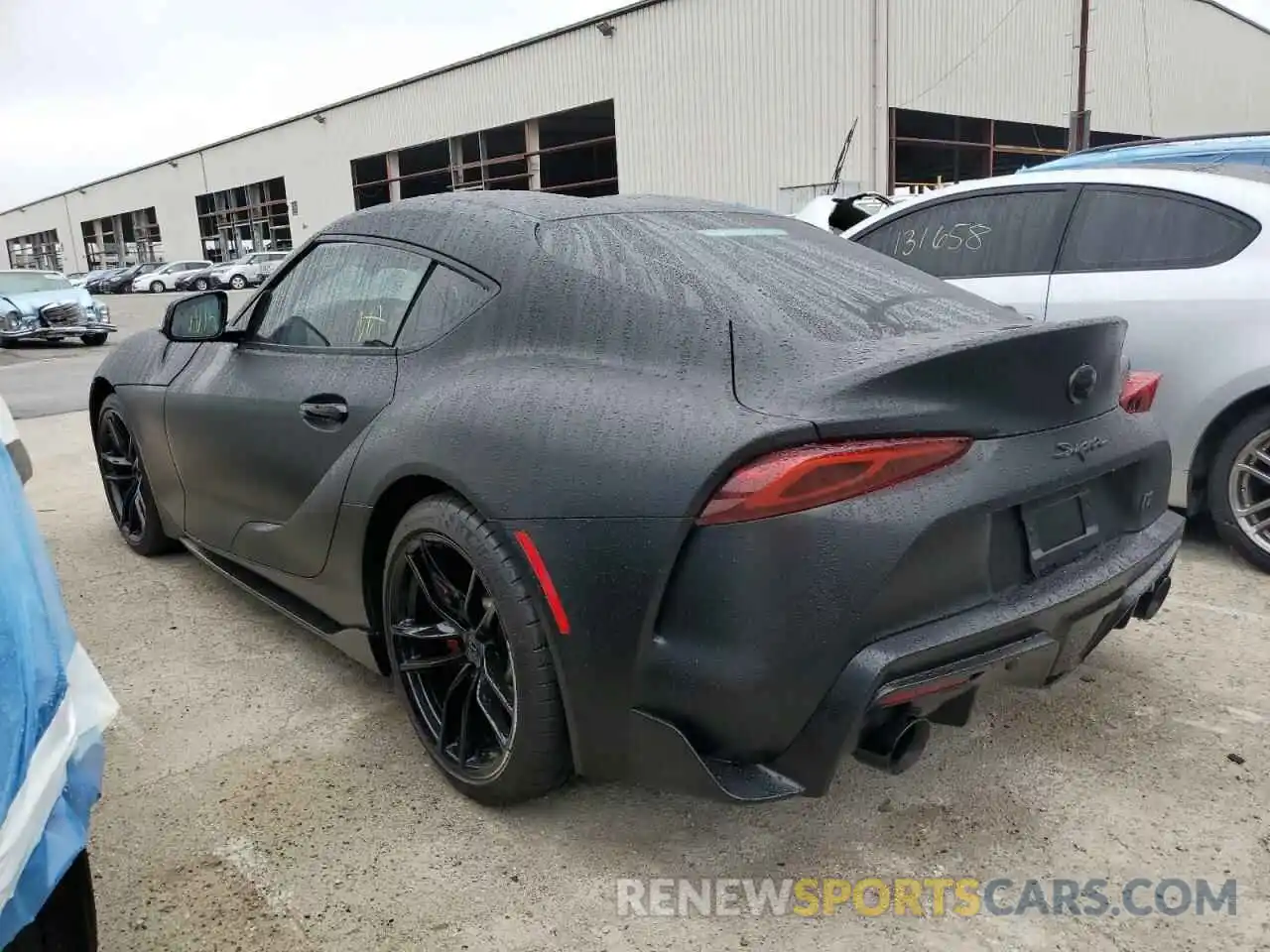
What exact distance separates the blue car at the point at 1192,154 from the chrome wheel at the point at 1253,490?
2499 mm

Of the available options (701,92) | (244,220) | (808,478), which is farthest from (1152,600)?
(244,220)

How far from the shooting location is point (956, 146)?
2378 centimetres

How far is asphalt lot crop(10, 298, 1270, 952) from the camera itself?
200 centimetres

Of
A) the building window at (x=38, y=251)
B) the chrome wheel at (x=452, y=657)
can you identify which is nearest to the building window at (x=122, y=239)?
the building window at (x=38, y=251)

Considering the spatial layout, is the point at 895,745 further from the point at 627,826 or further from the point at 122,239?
the point at 122,239

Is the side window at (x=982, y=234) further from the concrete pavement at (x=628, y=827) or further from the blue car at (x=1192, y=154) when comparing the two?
A: the concrete pavement at (x=628, y=827)

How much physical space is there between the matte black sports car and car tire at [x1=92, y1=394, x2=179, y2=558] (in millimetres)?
1738

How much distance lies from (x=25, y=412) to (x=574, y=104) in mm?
20310

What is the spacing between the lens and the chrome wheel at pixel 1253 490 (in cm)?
367

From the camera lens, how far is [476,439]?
2.20 meters

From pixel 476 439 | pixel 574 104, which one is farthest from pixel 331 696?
pixel 574 104

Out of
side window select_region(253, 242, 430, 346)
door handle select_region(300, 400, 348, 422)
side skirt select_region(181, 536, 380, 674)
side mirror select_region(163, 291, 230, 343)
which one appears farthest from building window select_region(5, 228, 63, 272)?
door handle select_region(300, 400, 348, 422)

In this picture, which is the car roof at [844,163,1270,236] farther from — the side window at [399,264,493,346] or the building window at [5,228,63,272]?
the building window at [5,228,63,272]

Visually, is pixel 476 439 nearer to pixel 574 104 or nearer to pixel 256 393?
pixel 256 393
